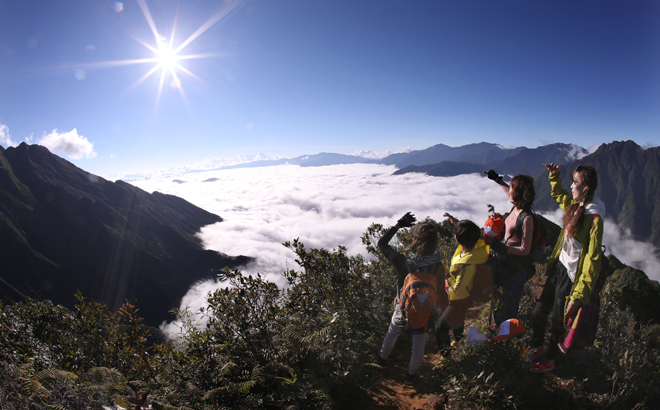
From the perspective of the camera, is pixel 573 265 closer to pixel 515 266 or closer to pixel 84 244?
pixel 515 266

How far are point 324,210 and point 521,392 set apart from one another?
197125 mm

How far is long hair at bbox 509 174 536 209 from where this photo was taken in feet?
10.7

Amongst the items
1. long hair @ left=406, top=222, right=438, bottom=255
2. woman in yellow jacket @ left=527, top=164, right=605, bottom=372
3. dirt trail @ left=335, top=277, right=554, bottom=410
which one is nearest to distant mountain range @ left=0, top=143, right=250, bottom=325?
dirt trail @ left=335, top=277, right=554, bottom=410

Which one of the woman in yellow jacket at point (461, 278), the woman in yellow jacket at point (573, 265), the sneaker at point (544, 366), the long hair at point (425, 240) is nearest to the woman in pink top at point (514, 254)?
the woman in yellow jacket at point (573, 265)

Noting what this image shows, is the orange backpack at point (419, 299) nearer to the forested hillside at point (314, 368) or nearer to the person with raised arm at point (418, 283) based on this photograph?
the person with raised arm at point (418, 283)

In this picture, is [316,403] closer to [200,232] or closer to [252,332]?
[252,332]

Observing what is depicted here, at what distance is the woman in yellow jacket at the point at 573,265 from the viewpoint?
108 inches

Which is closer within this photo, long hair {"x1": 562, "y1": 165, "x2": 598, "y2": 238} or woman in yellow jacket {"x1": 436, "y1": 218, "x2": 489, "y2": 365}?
long hair {"x1": 562, "y1": 165, "x2": 598, "y2": 238}

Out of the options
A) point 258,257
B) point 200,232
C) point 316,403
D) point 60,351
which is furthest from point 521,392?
point 200,232

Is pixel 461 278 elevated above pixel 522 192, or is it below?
below

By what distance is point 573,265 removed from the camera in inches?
116

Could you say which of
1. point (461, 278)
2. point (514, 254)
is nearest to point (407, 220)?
point (461, 278)

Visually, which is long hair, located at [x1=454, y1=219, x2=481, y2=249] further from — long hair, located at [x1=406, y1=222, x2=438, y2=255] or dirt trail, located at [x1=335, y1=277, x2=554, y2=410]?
dirt trail, located at [x1=335, y1=277, x2=554, y2=410]

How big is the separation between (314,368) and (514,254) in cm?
279
